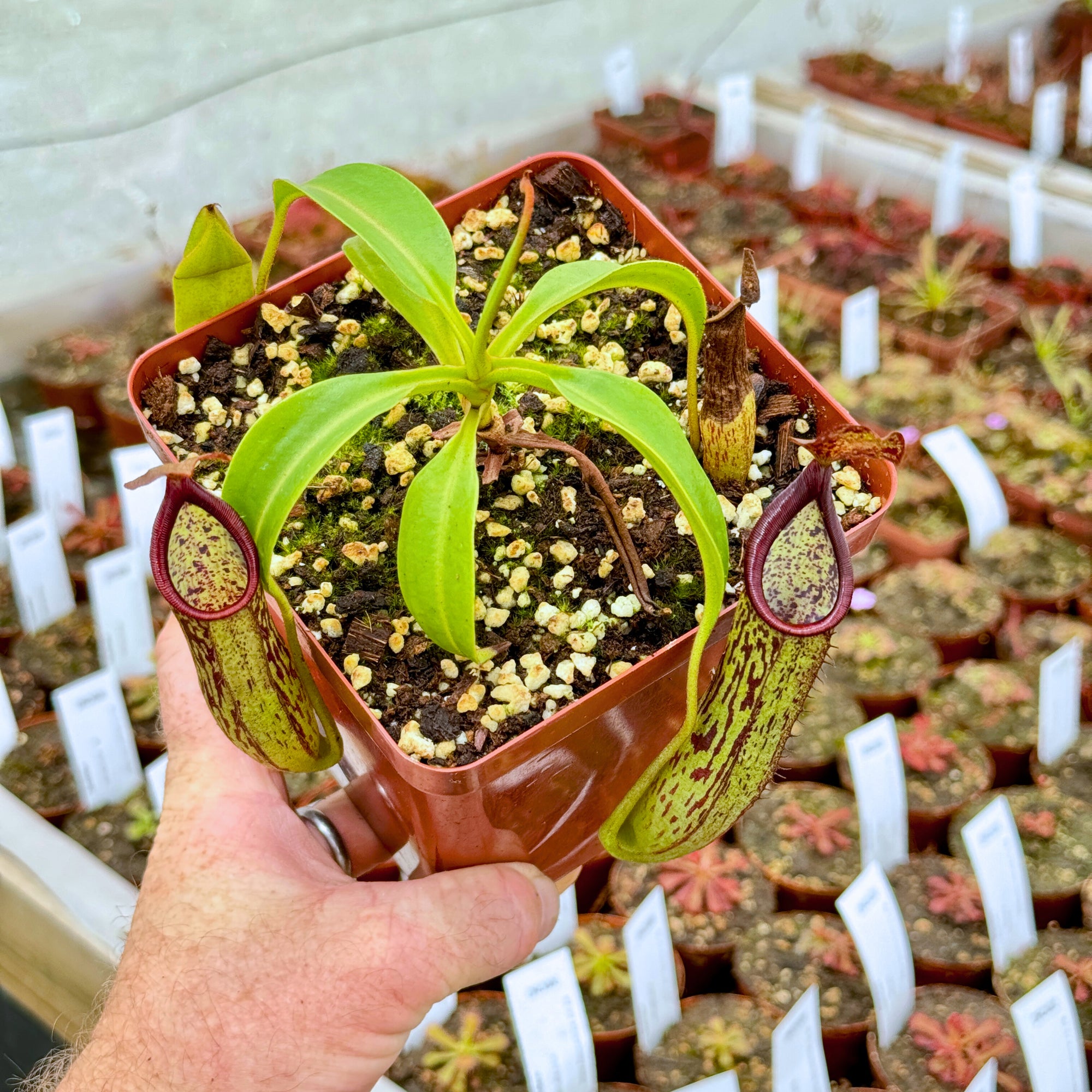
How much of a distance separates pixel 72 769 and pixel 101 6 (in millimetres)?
1245

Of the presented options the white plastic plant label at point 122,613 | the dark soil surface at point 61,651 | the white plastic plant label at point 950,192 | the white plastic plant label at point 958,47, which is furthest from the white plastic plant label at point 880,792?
the white plastic plant label at point 958,47

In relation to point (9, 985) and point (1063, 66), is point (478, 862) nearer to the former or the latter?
point (9, 985)

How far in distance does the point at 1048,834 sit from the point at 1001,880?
0.29 m

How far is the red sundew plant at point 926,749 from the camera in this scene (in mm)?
1923

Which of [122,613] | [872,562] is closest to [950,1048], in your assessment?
[872,562]

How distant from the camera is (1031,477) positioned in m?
2.41

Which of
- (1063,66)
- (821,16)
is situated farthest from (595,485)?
(1063,66)

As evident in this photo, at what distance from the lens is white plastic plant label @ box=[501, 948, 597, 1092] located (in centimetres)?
135

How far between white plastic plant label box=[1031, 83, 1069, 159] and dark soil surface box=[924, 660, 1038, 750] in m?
1.82

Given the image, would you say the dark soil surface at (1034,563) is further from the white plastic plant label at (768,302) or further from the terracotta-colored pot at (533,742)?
the terracotta-colored pot at (533,742)

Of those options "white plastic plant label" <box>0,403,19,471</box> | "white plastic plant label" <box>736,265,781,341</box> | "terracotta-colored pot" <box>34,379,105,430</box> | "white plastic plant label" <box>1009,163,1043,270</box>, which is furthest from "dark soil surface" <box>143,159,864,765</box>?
"white plastic plant label" <box>1009,163,1043,270</box>

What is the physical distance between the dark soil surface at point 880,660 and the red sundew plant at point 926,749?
86mm

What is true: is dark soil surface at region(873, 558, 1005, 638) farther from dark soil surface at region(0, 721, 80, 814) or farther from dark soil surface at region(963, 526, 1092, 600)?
dark soil surface at region(0, 721, 80, 814)

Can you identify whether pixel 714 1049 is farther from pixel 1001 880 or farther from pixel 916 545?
pixel 916 545
